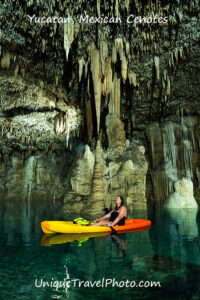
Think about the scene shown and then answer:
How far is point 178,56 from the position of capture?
9.69m

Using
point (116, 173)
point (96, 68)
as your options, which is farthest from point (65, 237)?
point (116, 173)

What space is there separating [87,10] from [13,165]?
18.3 m

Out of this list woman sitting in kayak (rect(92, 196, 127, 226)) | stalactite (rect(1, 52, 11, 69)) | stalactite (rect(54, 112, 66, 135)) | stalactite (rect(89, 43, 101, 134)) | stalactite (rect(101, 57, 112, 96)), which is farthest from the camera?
stalactite (rect(54, 112, 66, 135))

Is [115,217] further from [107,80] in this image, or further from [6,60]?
[6,60]

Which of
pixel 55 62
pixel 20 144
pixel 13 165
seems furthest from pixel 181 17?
pixel 13 165

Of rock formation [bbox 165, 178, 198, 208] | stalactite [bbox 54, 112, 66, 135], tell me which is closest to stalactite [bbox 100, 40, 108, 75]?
stalactite [bbox 54, 112, 66, 135]

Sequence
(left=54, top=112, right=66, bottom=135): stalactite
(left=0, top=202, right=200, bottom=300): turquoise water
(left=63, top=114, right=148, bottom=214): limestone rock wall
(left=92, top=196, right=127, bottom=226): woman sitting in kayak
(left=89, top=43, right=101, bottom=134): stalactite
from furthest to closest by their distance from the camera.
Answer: (left=54, top=112, right=66, bottom=135): stalactite
(left=63, top=114, right=148, bottom=214): limestone rock wall
(left=89, top=43, right=101, bottom=134): stalactite
(left=92, top=196, right=127, bottom=226): woman sitting in kayak
(left=0, top=202, right=200, bottom=300): turquoise water

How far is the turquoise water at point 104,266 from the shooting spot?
Answer: 3.02 metres

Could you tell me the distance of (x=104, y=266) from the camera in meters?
3.88

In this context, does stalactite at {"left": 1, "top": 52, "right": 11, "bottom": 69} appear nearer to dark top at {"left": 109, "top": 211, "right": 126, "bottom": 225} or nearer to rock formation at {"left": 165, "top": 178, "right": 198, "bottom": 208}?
dark top at {"left": 109, "top": 211, "right": 126, "bottom": 225}

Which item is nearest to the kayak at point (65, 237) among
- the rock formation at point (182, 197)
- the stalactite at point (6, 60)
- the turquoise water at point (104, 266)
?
the turquoise water at point (104, 266)

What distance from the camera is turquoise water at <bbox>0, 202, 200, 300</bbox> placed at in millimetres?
3018

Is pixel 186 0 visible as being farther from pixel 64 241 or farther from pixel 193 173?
pixel 193 173

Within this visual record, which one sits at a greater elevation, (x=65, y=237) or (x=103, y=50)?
(x=103, y=50)
